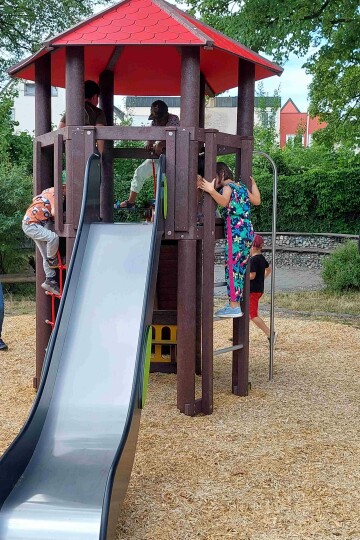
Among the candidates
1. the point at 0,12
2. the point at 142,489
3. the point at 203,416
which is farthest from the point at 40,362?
the point at 0,12

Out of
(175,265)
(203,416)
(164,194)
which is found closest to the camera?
(164,194)

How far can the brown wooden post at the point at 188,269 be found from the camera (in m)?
5.75

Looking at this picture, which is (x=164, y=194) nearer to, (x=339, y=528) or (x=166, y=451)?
(x=166, y=451)

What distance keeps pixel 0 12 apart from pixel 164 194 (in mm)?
15544

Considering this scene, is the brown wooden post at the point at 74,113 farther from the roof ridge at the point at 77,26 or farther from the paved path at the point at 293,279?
the paved path at the point at 293,279

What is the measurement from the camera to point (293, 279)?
19141 millimetres

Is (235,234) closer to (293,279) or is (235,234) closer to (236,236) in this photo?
(236,236)

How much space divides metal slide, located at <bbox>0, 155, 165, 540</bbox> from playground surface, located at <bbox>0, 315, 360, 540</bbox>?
33 centimetres

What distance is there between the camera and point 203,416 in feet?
19.6

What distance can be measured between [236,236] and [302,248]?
15.7m

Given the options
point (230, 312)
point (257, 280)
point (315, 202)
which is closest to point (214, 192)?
point (230, 312)

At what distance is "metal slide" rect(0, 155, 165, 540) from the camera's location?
3.60 metres

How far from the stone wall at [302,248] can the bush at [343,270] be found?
572 cm

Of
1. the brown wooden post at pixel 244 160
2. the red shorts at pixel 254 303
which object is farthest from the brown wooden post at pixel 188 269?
the red shorts at pixel 254 303
